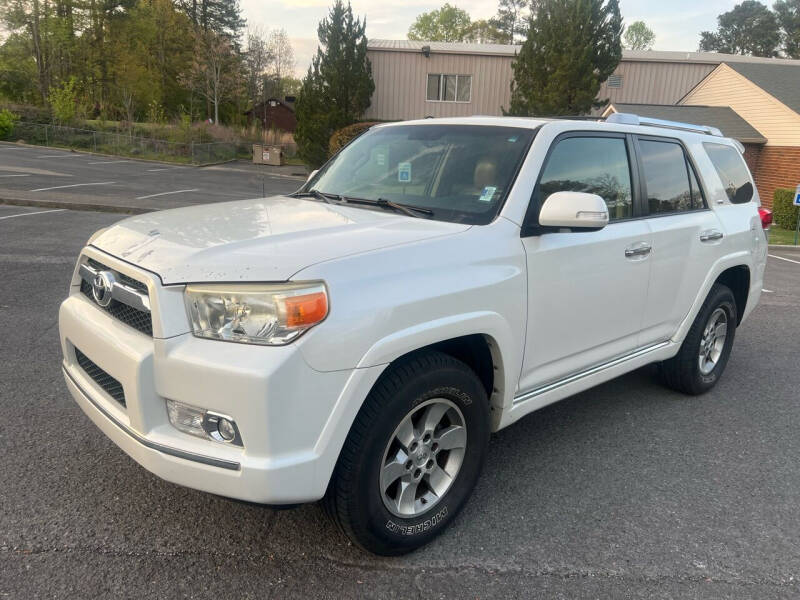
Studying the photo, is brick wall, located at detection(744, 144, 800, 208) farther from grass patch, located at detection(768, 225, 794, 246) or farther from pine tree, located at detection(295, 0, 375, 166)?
pine tree, located at detection(295, 0, 375, 166)

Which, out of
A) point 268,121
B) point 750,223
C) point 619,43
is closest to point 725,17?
point 268,121

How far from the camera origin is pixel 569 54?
2442 centimetres

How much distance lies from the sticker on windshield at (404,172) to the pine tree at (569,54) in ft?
75.8

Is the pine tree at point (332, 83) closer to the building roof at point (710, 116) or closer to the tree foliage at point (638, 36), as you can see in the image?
the building roof at point (710, 116)

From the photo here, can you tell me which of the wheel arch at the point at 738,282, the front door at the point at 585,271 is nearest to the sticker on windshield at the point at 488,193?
the front door at the point at 585,271

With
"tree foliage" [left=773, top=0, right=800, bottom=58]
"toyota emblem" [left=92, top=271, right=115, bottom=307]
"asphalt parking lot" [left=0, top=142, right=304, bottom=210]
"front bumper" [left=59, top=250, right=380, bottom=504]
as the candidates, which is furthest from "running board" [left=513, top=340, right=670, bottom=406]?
"tree foliage" [left=773, top=0, right=800, bottom=58]

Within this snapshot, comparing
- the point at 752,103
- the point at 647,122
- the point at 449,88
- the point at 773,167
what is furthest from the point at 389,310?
the point at 449,88

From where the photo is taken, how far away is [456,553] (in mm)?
2730

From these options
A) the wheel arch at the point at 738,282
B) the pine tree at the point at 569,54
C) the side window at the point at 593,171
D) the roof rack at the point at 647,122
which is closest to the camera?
the side window at the point at 593,171

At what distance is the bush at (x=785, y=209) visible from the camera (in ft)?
63.3

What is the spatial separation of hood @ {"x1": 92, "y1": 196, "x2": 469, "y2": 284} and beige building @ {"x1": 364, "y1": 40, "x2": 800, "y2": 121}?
28.2m

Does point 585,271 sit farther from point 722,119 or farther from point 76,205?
point 722,119

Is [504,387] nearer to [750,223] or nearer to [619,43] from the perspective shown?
[750,223]

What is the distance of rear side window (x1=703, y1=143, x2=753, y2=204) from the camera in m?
4.64
